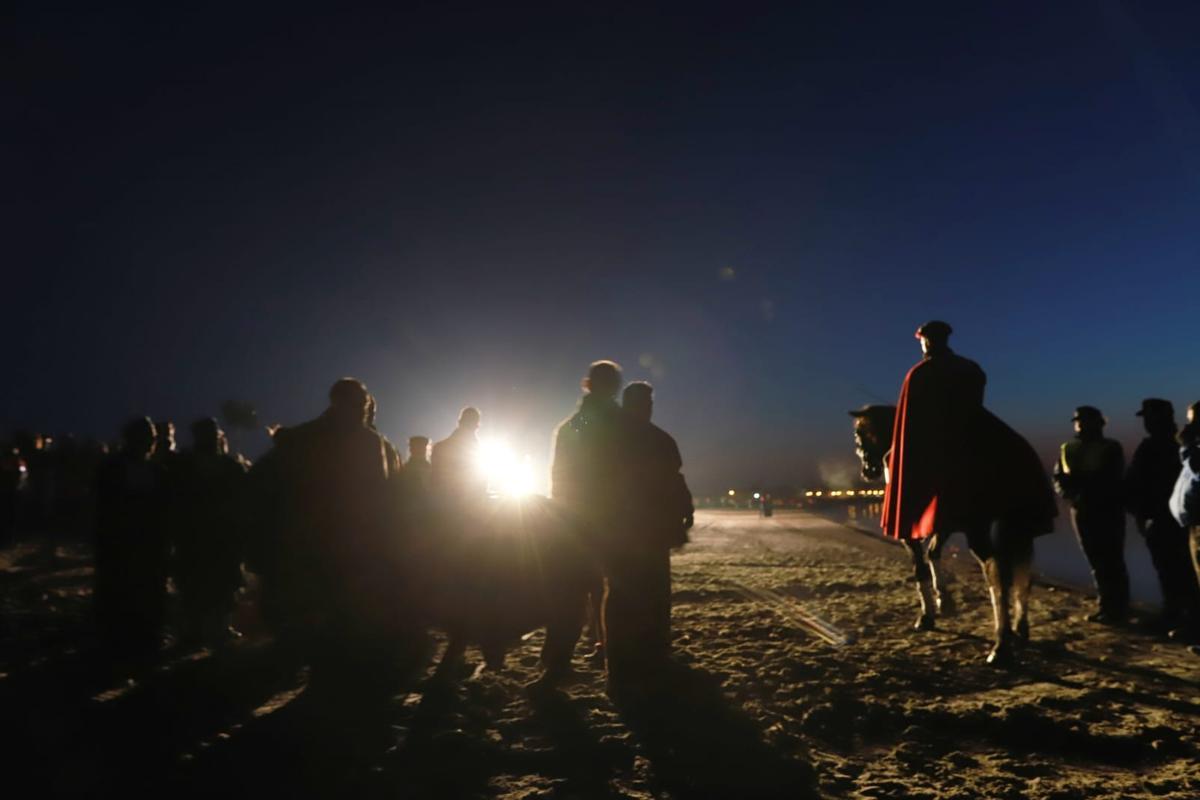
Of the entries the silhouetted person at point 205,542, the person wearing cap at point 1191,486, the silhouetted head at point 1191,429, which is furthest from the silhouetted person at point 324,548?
the silhouetted head at point 1191,429

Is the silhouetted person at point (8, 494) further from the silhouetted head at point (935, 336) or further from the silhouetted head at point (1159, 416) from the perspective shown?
the silhouetted head at point (1159, 416)

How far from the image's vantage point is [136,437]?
5793 mm

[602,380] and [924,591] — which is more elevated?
[602,380]

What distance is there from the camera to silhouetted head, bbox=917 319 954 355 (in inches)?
210

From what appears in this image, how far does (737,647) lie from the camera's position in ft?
19.2

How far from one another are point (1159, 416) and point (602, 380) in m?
5.87

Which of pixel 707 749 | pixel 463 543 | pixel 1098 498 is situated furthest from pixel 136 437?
pixel 1098 498

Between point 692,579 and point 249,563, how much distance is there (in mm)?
7358

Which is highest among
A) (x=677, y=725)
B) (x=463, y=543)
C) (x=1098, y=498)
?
(x=1098, y=498)

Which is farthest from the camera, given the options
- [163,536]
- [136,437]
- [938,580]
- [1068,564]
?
[1068,564]

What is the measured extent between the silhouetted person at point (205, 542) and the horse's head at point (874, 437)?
20.9 ft

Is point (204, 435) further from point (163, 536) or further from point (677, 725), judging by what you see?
point (677, 725)

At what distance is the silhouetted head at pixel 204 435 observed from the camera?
21.6 feet

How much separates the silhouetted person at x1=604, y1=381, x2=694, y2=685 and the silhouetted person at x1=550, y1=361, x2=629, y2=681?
6 cm
